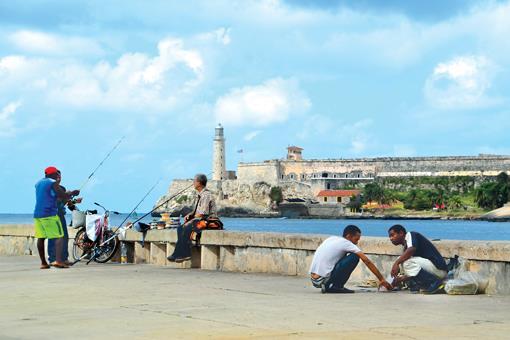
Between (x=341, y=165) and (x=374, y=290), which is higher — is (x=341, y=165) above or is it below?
above

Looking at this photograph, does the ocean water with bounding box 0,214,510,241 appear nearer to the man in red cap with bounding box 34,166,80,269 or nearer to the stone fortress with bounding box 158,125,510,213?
the stone fortress with bounding box 158,125,510,213

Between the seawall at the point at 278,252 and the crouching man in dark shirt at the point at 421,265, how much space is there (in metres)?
0.41

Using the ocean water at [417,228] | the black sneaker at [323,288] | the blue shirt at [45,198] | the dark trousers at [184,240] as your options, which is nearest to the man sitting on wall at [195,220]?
the dark trousers at [184,240]

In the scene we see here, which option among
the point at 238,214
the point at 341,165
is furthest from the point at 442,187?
the point at 238,214

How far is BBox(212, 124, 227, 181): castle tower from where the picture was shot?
164m

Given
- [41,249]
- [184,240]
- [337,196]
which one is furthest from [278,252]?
[337,196]

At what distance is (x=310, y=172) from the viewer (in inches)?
6373

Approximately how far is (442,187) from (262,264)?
143 meters

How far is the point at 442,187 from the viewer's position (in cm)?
15225

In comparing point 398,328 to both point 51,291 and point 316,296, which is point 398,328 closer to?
point 316,296

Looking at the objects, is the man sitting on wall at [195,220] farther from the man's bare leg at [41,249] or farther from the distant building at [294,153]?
the distant building at [294,153]

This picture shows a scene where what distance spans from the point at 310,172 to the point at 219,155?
16634 mm

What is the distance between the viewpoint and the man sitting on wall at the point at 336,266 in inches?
386

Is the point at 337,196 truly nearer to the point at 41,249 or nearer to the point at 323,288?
the point at 41,249
